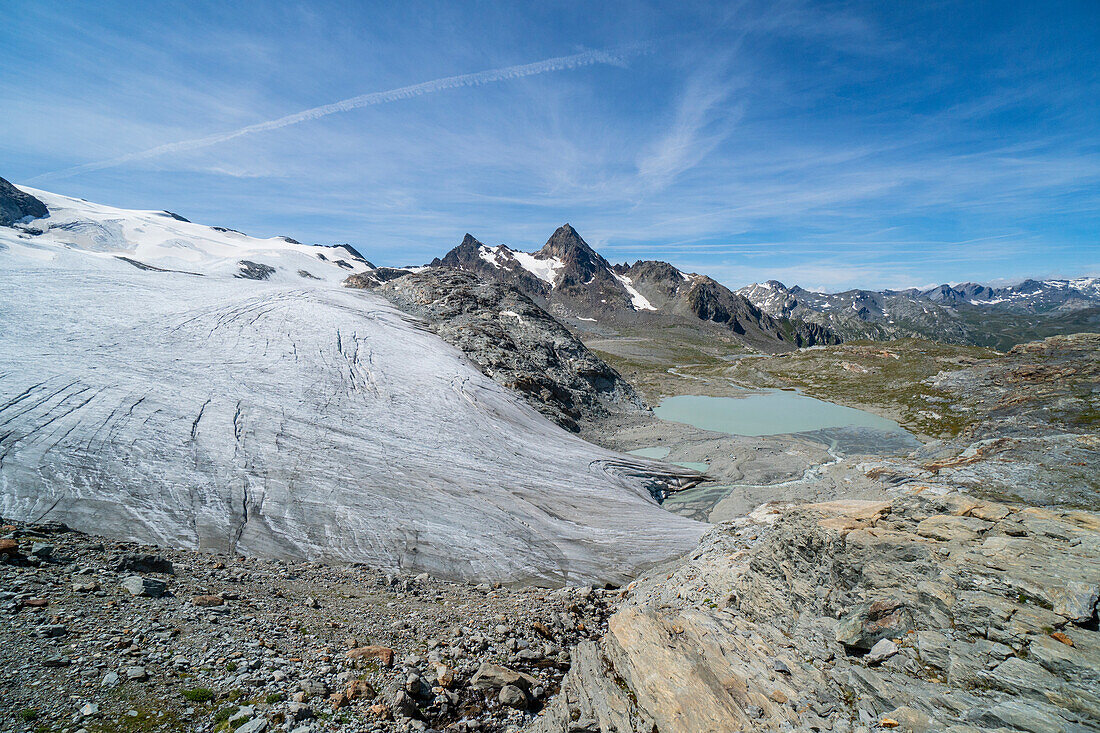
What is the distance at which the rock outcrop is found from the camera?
288 inches

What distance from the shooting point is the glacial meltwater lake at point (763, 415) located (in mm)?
60562

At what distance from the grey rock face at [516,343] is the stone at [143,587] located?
30.2 metres

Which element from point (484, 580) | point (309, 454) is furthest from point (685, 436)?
point (309, 454)

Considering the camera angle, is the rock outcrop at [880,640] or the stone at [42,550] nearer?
the rock outcrop at [880,640]

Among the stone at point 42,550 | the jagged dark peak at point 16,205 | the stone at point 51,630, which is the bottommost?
the stone at point 42,550

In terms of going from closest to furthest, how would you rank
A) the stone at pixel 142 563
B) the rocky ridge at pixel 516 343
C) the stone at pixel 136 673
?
the stone at pixel 136 673 → the stone at pixel 142 563 → the rocky ridge at pixel 516 343

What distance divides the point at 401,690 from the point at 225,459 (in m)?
15.0

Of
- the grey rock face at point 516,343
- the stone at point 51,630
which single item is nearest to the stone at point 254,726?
the stone at point 51,630

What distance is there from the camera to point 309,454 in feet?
67.8

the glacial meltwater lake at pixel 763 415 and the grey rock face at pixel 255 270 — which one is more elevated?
the grey rock face at pixel 255 270

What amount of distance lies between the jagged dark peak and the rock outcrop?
209 metres

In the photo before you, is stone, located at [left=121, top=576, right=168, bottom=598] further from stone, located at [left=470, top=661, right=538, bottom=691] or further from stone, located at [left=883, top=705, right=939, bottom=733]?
stone, located at [left=883, top=705, right=939, bottom=733]

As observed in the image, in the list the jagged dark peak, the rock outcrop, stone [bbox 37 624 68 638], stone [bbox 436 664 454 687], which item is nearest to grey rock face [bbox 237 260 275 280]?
the jagged dark peak

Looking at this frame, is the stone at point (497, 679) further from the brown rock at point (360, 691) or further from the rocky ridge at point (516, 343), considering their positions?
the rocky ridge at point (516, 343)
